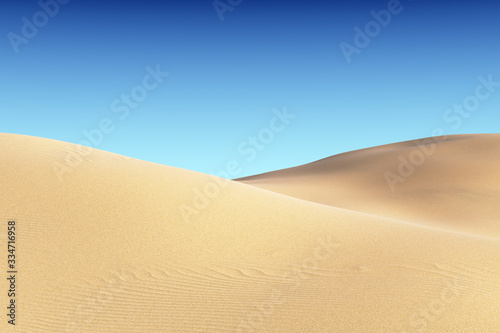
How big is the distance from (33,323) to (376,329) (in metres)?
4.36

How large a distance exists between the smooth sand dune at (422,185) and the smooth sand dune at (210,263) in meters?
10.2

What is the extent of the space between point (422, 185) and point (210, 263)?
20.8 m

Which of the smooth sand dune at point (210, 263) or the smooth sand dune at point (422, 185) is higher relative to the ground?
the smooth sand dune at point (422, 185)

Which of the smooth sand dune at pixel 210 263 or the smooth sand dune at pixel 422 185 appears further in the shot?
the smooth sand dune at pixel 422 185

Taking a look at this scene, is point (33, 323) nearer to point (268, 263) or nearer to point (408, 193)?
point (268, 263)

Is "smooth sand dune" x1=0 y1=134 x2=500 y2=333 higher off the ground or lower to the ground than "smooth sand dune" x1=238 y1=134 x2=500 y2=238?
lower

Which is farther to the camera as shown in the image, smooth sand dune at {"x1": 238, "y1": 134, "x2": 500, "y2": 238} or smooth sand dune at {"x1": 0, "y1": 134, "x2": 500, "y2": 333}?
smooth sand dune at {"x1": 238, "y1": 134, "x2": 500, "y2": 238}

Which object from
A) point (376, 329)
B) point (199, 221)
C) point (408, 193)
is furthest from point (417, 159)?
point (376, 329)

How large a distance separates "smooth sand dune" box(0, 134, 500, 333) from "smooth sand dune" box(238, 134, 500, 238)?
10168mm

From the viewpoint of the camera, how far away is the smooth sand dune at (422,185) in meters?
19.8

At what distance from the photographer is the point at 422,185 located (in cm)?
2495

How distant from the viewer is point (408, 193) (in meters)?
23.8

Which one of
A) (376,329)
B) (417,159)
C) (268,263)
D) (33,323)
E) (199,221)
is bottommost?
(376,329)

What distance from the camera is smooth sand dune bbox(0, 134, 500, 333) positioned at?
542 centimetres
